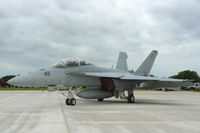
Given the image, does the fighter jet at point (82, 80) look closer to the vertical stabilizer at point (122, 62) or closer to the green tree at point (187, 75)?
the vertical stabilizer at point (122, 62)

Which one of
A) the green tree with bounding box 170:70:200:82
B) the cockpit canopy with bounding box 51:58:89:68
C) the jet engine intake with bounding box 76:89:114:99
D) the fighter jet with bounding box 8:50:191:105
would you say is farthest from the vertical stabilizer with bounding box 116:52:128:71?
the green tree with bounding box 170:70:200:82

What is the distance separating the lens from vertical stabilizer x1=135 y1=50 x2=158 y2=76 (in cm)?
1756

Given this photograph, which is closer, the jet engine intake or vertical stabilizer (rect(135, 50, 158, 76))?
the jet engine intake

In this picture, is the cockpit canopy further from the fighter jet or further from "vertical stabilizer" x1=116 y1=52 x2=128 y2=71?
"vertical stabilizer" x1=116 y1=52 x2=128 y2=71

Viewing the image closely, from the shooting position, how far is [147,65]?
17.7 m

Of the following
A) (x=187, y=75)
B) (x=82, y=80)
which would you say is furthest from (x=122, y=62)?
(x=187, y=75)

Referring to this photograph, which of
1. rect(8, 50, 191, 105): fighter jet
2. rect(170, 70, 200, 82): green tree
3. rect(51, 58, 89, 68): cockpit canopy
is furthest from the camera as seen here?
rect(170, 70, 200, 82): green tree

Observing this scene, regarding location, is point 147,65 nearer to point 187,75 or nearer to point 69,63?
point 69,63

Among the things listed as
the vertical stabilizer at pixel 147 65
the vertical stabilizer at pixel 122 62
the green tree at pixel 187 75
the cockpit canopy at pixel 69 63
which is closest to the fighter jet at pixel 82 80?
the cockpit canopy at pixel 69 63

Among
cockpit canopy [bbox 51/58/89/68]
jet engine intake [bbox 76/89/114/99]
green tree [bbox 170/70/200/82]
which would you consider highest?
green tree [bbox 170/70/200/82]

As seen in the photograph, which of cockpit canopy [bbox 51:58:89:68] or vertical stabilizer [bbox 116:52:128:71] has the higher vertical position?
vertical stabilizer [bbox 116:52:128:71]

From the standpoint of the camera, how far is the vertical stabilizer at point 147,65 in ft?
57.6

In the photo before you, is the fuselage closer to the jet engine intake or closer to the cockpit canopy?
the cockpit canopy

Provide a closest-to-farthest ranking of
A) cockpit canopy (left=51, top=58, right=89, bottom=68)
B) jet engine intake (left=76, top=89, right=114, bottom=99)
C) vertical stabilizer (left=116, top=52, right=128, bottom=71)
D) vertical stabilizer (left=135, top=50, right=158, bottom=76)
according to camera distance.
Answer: cockpit canopy (left=51, top=58, right=89, bottom=68), jet engine intake (left=76, top=89, right=114, bottom=99), vertical stabilizer (left=135, top=50, right=158, bottom=76), vertical stabilizer (left=116, top=52, right=128, bottom=71)
